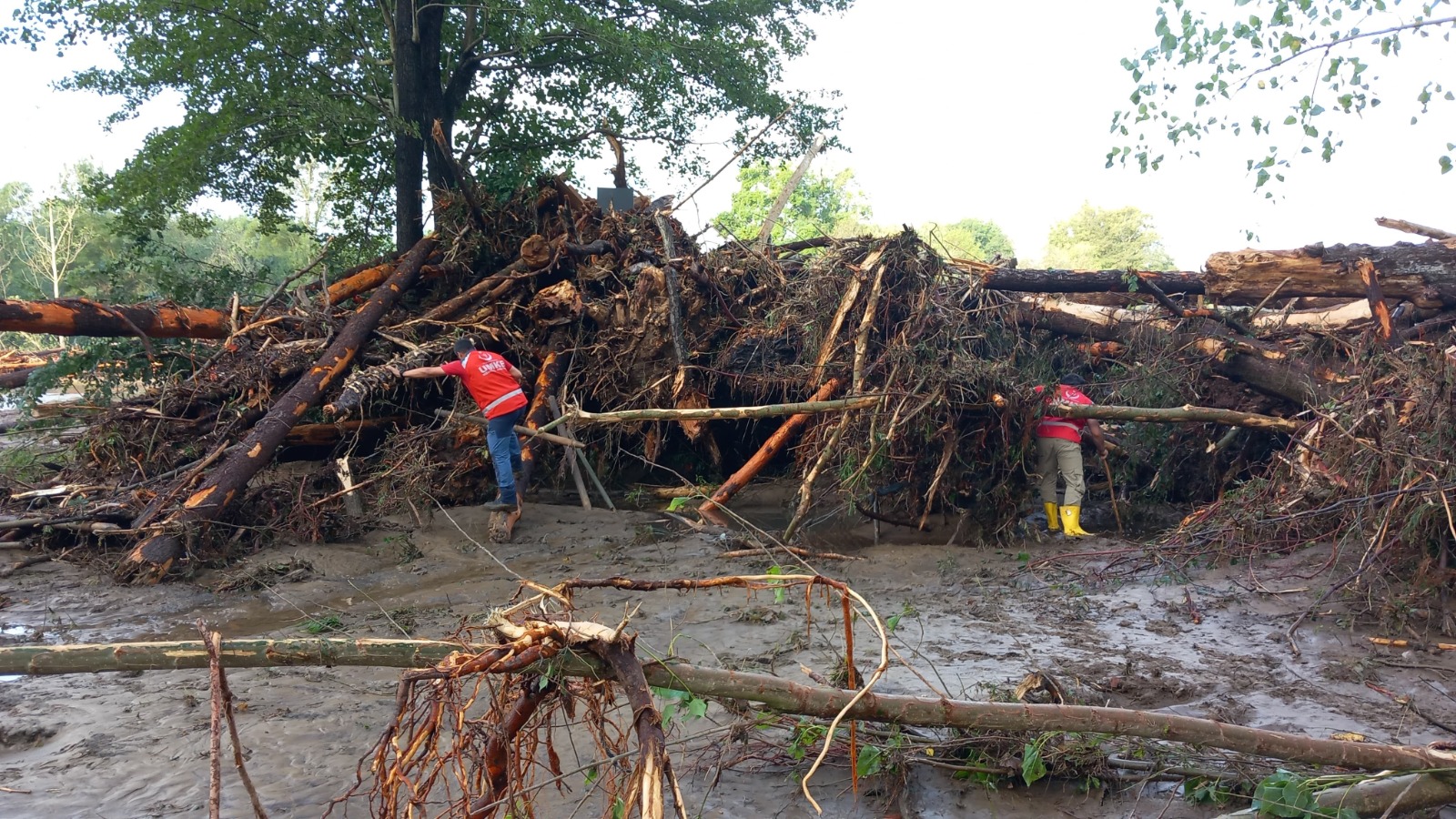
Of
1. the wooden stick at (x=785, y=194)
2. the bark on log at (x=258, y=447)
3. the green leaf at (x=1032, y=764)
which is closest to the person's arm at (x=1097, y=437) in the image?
the wooden stick at (x=785, y=194)

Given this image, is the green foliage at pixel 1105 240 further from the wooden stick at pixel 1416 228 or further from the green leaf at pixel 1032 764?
the green leaf at pixel 1032 764

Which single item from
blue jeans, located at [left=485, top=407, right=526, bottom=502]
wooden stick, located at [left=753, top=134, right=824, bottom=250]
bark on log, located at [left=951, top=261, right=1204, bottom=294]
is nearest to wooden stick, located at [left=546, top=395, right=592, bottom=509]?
blue jeans, located at [left=485, top=407, right=526, bottom=502]

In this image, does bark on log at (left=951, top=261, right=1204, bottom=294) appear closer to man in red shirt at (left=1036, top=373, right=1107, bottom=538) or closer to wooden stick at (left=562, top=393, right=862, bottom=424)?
man in red shirt at (left=1036, top=373, right=1107, bottom=538)

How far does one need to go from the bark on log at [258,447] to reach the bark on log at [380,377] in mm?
231

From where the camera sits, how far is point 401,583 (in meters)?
6.99

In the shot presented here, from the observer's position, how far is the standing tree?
12.3 meters

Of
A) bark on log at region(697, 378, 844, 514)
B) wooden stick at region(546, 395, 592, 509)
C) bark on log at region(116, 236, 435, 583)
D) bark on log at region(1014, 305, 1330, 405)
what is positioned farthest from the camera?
wooden stick at region(546, 395, 592, 509)

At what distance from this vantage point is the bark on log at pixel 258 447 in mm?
6832

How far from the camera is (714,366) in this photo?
951 centimetres

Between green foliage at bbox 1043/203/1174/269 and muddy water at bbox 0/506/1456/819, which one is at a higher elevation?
green foliage at bbox 1043/203/1174/269

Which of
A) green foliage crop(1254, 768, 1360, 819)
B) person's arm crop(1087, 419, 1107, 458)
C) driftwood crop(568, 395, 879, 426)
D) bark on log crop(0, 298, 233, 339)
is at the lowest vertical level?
green foliage crop(1254, 768, 1360, 819)

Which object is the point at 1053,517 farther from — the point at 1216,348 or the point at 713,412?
the point at 713,412

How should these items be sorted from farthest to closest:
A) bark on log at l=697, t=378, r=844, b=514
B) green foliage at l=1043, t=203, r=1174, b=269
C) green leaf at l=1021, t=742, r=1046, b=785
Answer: green foliage at l=1043, t=203, r=1174, b=269 → bark on log at l=697, t=378, r=844, b=514 → green leaf at l=1021, t=742, r=1046, b=785

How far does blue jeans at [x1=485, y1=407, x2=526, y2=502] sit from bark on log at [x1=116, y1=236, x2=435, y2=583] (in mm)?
1666
